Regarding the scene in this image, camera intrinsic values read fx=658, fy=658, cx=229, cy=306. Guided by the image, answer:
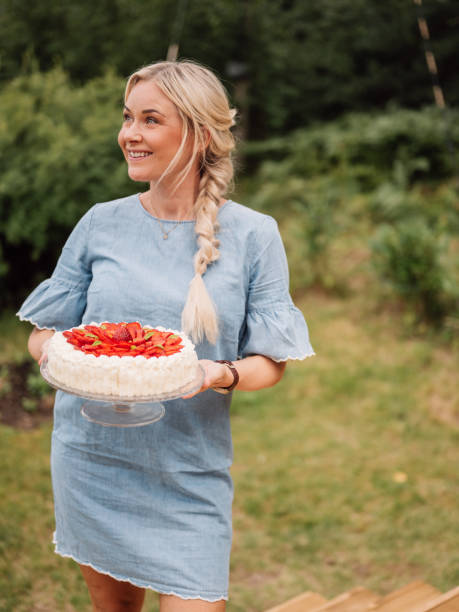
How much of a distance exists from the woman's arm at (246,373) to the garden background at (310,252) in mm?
807

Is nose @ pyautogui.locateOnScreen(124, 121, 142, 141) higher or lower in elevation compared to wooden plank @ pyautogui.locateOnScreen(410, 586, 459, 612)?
higher

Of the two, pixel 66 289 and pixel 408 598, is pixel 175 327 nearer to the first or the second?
pixel 66 289

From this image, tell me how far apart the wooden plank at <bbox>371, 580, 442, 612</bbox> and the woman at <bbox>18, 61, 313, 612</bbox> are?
97 cm

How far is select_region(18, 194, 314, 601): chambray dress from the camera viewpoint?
2.08 m

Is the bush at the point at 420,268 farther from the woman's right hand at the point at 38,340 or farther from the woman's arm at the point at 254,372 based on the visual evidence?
the woman's right hand at the point at 38,340

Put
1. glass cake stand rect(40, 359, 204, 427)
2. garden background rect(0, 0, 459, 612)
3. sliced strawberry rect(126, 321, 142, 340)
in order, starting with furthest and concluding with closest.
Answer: garden background rect(0, 0, 459, 612)
sliced strawberry rect(126, 321, 142, 340)
glass cake stand rect(40, 359, 204, 427)

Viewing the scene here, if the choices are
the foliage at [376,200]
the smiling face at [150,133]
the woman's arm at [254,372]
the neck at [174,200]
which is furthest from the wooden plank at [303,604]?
the foliage at [376,200]

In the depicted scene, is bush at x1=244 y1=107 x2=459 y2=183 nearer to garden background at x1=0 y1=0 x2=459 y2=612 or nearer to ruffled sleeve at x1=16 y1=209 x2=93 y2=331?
garden background at x1=0 y1=0 x2=459 y2=612

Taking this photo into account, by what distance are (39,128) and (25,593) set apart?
15.1ft

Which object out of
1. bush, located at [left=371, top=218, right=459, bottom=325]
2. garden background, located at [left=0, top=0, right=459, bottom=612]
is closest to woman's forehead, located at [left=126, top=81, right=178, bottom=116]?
garden background, located at [left=0, top=0, right=459, bottom=612]

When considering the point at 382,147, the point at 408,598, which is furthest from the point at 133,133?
the point at 382,147

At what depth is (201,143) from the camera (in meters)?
2.13

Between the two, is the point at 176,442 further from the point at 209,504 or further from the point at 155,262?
the point at 155,262

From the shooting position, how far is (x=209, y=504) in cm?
210
